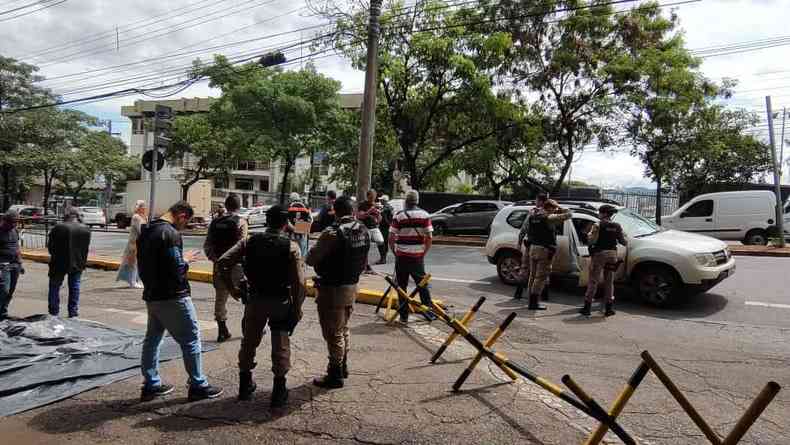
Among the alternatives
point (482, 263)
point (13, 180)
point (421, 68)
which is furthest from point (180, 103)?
point (482, 263)

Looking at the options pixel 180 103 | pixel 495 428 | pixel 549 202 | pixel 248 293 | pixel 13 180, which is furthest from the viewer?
pixel 180 103

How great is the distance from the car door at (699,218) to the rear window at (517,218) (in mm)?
9946

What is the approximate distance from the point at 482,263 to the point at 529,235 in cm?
488

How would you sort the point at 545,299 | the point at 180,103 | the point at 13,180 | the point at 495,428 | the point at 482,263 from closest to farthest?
the point at 495,428
the point at 545,299
the point at 482,263
the point at 13,180
the point at 180,103

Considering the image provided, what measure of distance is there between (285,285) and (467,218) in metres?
16.9

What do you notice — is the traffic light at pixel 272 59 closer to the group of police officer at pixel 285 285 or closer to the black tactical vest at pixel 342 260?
the group of police officer at pixel 285 285

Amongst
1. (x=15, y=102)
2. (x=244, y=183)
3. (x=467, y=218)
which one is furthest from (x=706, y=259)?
(x=244, y=183)

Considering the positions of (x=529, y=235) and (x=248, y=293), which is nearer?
(x=248, y=293)

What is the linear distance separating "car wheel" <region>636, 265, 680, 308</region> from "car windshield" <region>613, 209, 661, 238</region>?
0.64 metres

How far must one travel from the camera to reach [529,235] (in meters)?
7.87

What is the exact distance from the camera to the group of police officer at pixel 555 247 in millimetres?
7383

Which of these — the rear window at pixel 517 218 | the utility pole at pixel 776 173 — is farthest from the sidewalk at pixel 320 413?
the utility pole at pixel 776 173

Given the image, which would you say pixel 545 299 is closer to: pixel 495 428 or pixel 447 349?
pixel 447 349

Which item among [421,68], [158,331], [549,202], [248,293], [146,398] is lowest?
[146,398]
